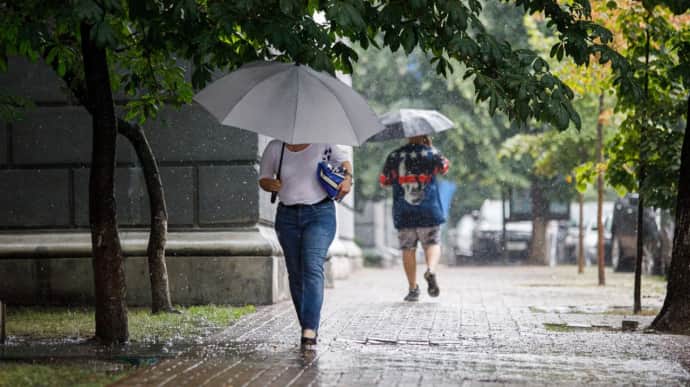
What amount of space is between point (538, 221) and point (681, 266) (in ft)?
82.4

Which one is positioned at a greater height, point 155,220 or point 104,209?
point 104,209

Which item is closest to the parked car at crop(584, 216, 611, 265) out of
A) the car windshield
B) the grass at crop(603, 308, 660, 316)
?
the car windshield

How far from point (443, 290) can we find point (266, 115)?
8611mm

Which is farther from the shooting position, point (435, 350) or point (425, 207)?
point (425, 207)

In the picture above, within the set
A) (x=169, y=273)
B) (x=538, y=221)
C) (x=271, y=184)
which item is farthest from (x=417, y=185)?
(x=538, y=221)

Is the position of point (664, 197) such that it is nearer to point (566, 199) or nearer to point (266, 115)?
point (266, 115)

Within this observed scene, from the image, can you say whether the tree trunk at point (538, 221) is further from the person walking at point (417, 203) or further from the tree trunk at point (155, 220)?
the tree trunk at point (155, 220)

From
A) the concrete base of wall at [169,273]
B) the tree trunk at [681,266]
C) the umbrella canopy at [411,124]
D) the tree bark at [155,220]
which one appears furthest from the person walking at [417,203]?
the tree trunk at [681,266]

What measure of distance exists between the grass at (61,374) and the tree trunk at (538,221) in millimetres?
27068

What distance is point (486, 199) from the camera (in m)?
35.3

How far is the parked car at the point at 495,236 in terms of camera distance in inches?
1398

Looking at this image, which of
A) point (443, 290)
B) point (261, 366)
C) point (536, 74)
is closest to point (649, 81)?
point (536, 74)

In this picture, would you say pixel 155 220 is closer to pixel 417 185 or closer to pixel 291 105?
pixel 291 105

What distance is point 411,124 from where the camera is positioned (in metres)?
13.5
